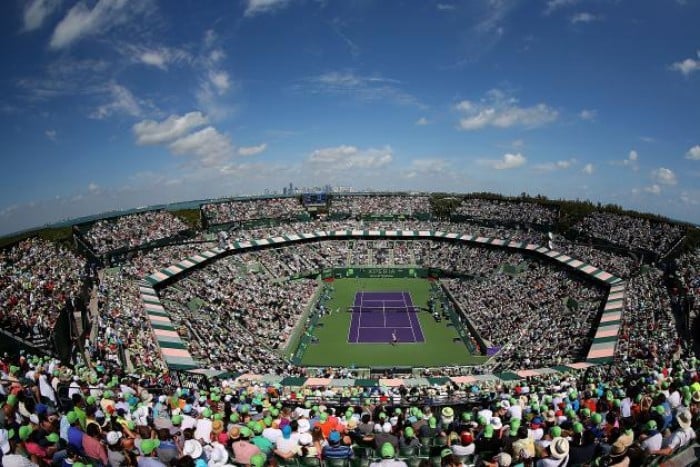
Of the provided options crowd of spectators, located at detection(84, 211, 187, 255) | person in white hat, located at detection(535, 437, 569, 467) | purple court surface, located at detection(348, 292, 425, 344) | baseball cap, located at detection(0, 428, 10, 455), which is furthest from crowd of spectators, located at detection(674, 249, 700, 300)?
crowd of spectators, located at detection(84, 211, 187, 255)

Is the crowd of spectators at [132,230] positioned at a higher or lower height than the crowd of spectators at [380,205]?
lower

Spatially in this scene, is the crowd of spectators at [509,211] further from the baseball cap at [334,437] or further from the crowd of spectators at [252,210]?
the baseball cap at [334,437]

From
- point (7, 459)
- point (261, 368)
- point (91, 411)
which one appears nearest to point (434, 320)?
point (261, 368)

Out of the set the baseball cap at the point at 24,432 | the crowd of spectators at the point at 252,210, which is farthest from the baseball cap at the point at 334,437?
the crowd of spectators at the point at 252,210

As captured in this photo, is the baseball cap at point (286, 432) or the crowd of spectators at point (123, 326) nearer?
the baseball cap at point (286, 432)

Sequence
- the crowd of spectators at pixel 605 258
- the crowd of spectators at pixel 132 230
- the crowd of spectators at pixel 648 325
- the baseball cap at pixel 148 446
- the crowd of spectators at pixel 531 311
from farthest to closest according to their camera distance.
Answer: the crowd of spectators at pixel 132 230 → the crowd of spectators at pixel 605 258 → the crowd of spectators at pixel 531 311 → the crowd of spectators at pixel 648 325 → the baseball cap at pixel 148 446
